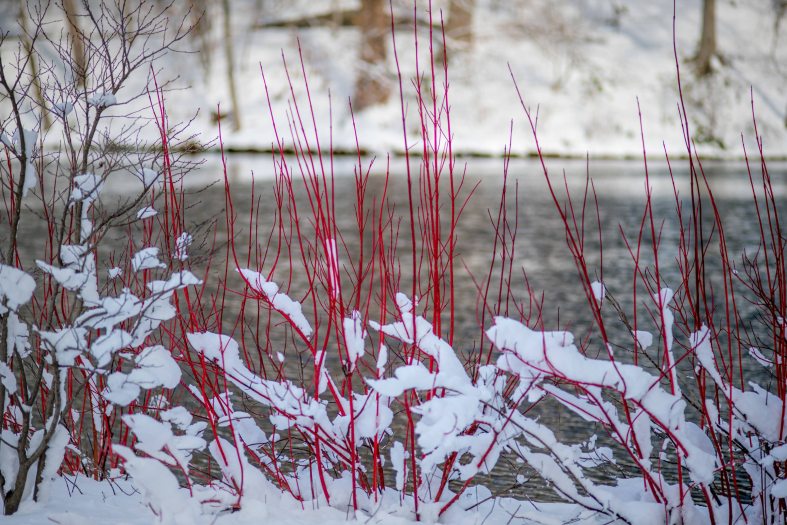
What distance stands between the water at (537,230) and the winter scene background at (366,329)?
7 cm

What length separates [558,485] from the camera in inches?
106

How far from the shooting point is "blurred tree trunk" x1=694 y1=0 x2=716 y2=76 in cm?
3116

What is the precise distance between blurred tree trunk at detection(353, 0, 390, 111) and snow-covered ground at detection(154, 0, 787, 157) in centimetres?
30

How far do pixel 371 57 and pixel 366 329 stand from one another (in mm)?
26286

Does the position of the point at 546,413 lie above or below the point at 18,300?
below

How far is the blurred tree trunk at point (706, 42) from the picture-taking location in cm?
3116

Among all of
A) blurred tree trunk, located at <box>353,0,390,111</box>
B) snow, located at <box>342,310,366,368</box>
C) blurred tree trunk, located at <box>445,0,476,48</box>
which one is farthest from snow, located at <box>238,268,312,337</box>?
blurred tree trunk, located at <box>445,0,476,48</box>

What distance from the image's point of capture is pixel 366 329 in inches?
170

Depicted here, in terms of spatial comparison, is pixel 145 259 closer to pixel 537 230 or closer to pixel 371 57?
pixel 537 230

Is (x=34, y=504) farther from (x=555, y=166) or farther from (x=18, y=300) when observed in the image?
(x=555, y=166)

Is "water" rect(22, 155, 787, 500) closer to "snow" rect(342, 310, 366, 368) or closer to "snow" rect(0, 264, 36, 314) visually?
"snow" rect(342, 310, 366, 368)

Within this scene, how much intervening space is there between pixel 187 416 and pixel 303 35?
3101cm

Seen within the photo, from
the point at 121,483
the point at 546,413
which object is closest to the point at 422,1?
the point at 546,413

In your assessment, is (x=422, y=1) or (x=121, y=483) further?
(x=422, y=1)
